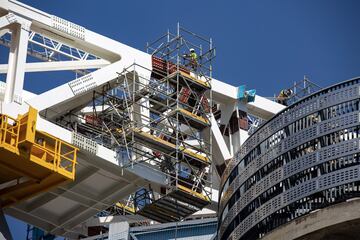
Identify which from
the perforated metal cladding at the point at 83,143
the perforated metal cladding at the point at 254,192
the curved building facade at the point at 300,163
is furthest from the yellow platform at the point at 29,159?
the curved building facade at the point at 300,163

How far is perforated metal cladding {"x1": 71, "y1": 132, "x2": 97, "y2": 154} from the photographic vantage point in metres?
71.6

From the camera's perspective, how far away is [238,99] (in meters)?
81.9

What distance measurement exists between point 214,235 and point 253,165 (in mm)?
13036

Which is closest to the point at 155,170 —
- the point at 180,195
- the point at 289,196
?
the point at 180,195

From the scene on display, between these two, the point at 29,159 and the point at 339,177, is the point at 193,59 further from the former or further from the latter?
the point at 339,177

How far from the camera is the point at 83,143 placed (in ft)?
236

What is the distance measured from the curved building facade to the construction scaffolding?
20.3ft

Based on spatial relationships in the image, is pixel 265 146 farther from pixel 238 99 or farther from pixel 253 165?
pixel 238 99

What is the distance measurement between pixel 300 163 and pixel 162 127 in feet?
56.2

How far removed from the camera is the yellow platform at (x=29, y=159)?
68062 mm

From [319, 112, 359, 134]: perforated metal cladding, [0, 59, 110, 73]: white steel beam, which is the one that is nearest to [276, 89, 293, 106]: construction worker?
[0, 59, 110, 73]: white steel beam

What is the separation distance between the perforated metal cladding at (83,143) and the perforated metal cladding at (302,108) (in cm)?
797

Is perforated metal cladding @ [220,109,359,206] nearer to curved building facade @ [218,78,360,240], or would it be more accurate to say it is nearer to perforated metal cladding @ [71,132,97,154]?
curved building facade @ [218,78,360,240]

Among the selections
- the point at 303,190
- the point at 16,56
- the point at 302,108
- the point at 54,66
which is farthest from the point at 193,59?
the point at 303,190
